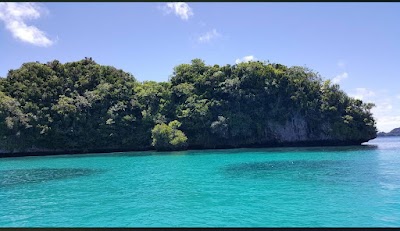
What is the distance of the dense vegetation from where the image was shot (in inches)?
898

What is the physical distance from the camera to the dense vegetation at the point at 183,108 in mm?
Answer: 22797

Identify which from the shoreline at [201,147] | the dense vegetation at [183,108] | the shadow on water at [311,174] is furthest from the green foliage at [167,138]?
the shadow on water at [311,174]

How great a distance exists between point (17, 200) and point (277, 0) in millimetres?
7597

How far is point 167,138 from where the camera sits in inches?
904

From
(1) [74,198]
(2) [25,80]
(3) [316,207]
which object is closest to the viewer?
(3) [316,207]

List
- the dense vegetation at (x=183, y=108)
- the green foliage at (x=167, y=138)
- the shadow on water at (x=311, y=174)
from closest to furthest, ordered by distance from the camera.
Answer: the shadow on water at (x=311, y=174), the dense vegetation at (x=183, y=108), the green foliage at (x=167, y=138)

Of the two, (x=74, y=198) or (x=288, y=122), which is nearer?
(x=74, y=198)

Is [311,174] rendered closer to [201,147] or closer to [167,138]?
[167,138]

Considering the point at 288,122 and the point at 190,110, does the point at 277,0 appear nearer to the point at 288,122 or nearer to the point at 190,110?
the point at 190,110

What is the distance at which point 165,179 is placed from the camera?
32.8ft

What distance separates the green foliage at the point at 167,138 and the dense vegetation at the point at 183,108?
0.07m

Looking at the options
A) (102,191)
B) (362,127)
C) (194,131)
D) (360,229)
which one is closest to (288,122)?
(362,127)

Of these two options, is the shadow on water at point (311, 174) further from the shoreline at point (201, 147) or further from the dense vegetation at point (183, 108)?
the shoreline at point (201, 147)

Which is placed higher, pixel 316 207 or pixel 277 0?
pixel 277 0
